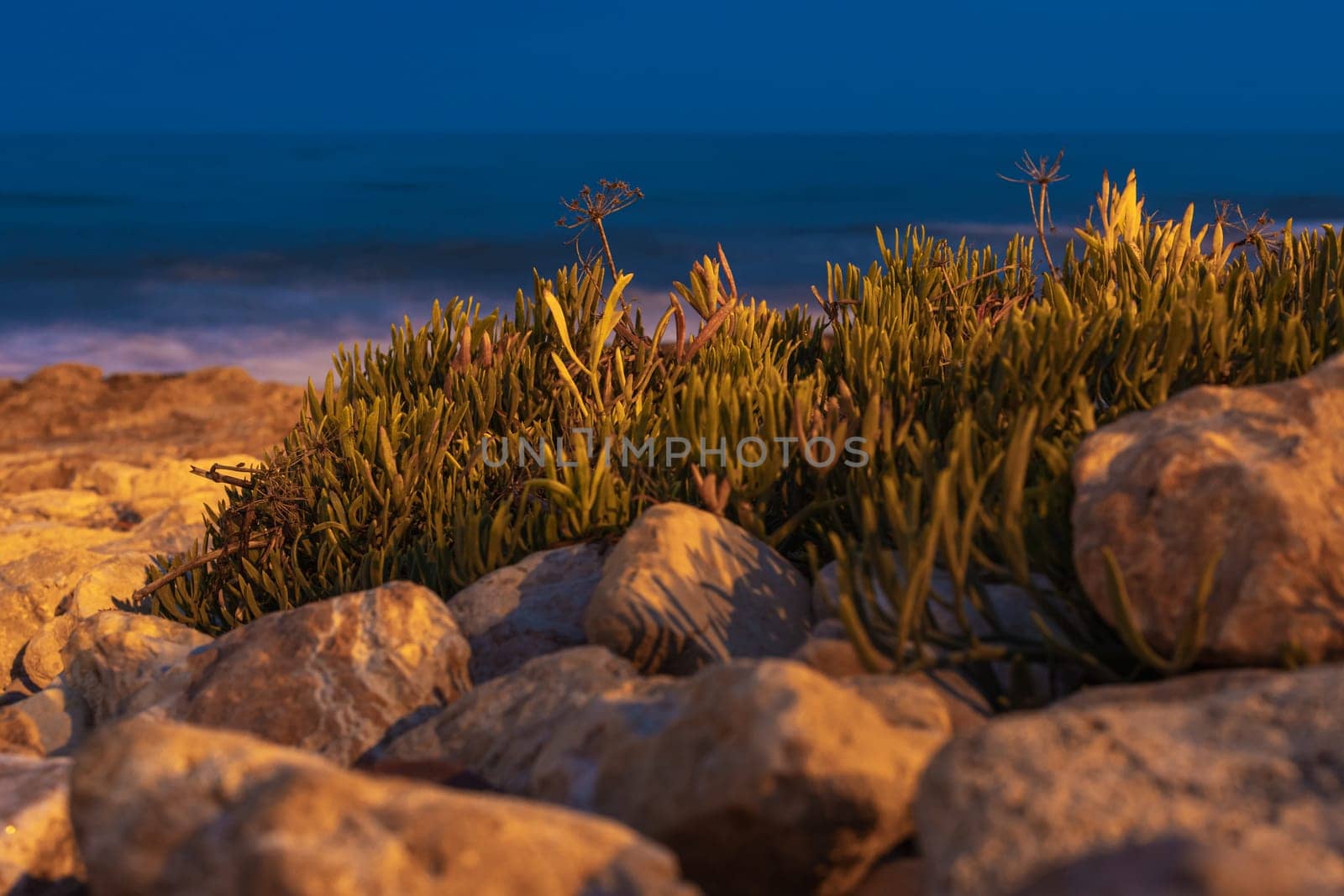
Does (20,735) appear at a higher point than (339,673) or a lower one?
lower

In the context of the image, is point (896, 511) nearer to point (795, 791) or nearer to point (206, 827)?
point (795, 791)

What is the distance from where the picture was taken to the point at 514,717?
3035 millimetres

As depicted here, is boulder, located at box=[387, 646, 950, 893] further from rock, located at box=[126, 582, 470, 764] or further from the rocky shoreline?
rock, located at box=[126, 582, 470, 764]

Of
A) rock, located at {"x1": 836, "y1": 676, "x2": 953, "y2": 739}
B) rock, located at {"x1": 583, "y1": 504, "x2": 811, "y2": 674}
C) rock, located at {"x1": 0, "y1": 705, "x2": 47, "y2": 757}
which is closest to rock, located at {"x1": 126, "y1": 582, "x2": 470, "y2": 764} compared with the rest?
rock, located at {"x1": 583, "y1": 504, "x2": 811, "y2": 674}

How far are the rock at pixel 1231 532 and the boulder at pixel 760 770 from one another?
621 mm

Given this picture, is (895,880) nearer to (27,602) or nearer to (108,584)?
(108,584)

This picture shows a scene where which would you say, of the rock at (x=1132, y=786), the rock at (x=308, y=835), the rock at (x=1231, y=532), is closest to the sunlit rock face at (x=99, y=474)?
the rock at (x=308, y=835)

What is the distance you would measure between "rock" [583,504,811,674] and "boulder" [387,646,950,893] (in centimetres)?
72

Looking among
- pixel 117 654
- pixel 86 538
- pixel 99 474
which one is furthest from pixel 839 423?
pixel 99 474

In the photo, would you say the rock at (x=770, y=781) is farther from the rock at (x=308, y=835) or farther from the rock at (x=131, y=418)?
the rock at (x=131, y=418)

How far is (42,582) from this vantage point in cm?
645

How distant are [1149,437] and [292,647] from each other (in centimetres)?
238

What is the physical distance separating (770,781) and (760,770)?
3cm

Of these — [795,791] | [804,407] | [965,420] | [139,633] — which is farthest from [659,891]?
[139,633]
